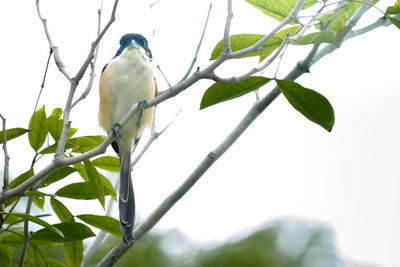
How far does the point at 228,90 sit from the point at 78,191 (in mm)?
717

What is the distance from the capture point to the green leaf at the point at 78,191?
7.15 feet

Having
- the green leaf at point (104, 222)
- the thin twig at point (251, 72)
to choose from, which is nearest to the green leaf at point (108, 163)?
the green leaf at point (104, 222)

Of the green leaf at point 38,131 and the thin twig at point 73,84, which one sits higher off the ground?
the green leaf at point 38,131

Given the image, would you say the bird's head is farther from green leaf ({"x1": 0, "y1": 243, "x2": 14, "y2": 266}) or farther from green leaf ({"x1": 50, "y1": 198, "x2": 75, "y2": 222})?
green leaf ({"x1": 0, "y1": 243, "x2": 14, "y2": 266})

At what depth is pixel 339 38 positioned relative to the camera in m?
1.88

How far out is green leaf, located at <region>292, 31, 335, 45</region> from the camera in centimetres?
175

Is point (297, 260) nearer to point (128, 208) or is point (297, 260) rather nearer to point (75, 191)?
point (128, 208)

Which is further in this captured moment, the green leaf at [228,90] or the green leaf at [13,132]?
the green leaf at [13,132]

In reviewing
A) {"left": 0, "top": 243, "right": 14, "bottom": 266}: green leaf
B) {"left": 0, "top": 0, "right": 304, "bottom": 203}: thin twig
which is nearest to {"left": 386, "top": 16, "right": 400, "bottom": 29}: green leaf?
{"left": 0, "top": 0, "right": 304, "bottom": 203}: thin twig

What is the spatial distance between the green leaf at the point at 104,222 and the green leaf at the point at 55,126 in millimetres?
314

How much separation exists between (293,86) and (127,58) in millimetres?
1592

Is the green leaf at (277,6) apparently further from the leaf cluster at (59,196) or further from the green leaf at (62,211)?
the green leaf at (62,211)

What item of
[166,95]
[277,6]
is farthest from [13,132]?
[277,6]

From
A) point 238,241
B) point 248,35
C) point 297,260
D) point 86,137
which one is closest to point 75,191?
point 86,137
